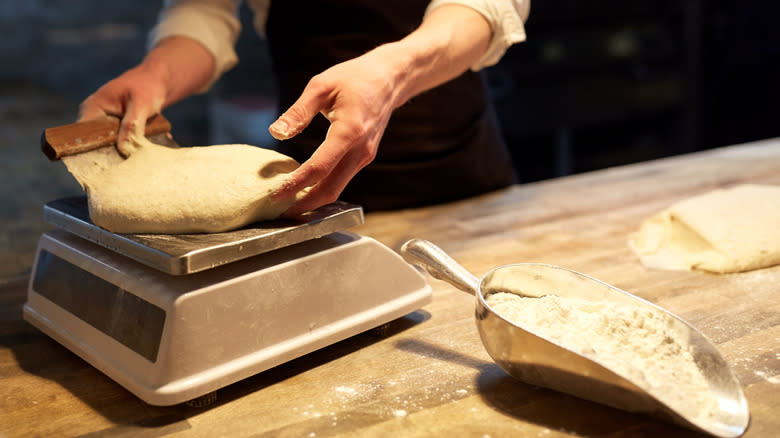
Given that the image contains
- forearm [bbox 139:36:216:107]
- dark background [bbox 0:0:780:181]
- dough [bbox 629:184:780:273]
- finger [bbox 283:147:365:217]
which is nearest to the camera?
finger [bbox 283:147:365:217]

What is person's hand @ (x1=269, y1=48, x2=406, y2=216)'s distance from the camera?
936 millimetres

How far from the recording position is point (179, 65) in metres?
1.44

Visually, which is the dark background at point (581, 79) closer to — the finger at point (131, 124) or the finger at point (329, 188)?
the finger at point (131, 124)

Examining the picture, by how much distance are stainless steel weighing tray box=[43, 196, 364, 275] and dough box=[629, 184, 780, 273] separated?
66 centimetres

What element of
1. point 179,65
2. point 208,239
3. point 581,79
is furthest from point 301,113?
point 581,79

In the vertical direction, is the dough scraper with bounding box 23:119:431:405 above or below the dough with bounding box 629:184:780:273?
above

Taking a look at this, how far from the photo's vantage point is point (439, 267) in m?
0.95

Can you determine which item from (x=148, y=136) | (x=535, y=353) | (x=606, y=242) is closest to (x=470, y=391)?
(x=535, y=353)

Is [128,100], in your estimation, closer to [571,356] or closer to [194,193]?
[194,193]

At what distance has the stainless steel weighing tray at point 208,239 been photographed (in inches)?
32.0

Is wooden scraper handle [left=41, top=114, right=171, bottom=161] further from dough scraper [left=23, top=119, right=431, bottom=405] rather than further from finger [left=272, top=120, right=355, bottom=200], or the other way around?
finger [left=272, top=120, right=355, bottom=200]

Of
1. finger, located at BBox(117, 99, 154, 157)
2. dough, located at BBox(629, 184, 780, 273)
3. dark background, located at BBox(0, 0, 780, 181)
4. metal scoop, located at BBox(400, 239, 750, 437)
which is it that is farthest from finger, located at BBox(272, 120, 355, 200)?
dark background, located at BBox(0, 0, 780, 181)

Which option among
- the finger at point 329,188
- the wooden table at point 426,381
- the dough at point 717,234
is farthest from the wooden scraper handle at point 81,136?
the dough at point 717,234

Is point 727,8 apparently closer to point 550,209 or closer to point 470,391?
point 550,209
